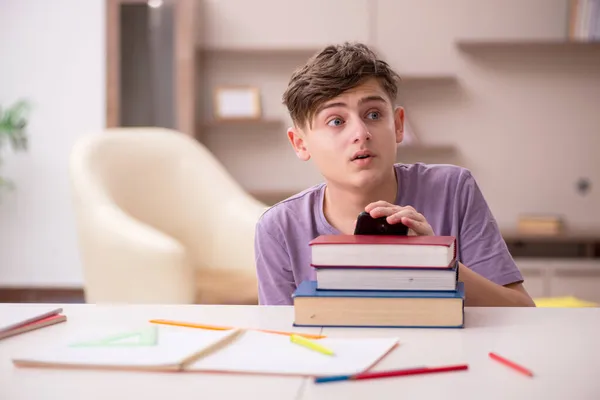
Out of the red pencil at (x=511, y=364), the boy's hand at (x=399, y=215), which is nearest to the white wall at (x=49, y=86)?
the boy's hand at (x=399, y=215)

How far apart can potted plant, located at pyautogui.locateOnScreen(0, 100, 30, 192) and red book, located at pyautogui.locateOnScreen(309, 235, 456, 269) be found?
11.4 feet

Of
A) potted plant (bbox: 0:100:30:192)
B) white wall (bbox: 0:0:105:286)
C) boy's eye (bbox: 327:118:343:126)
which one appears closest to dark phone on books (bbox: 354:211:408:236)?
boy's eye (bbox: 327:118:343:126)

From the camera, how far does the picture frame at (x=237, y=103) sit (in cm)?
414

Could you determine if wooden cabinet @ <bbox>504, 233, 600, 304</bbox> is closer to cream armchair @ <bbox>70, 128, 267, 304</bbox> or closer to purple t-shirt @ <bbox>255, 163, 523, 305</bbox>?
cream armchair @ <bbox>70, 128, 267, 304</bbox>

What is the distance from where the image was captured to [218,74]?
14.0 ft

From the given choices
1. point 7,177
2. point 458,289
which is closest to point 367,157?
point 458,289

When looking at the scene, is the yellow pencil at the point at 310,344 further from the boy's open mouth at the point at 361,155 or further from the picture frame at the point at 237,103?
the picture frame at the point at 237,103

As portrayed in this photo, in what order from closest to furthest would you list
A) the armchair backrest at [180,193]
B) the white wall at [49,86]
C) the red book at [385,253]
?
the red book at [385,253] < the armchair backrest at [180,193] < the white wall at [49,86]

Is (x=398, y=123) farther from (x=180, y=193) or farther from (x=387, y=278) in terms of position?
(x=180, y=193)

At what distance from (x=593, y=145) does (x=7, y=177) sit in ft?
10.6

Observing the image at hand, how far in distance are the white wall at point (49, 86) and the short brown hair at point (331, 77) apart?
316cm

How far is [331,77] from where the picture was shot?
1.38m

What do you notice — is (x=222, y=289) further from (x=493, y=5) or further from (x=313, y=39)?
(x=493, y=5)

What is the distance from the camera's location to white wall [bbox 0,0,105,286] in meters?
4.41
